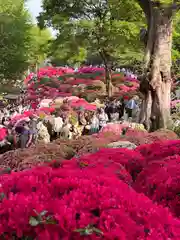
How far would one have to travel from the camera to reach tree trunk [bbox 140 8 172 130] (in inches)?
612

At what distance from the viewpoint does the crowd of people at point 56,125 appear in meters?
16.1

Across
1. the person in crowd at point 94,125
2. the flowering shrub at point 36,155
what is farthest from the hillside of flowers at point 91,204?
the person in crowd at point 94,125

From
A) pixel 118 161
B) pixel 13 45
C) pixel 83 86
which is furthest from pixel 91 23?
pixel 118 161

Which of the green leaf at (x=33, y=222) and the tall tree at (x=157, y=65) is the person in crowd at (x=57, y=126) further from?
the green leaf at (x=33, y=222)

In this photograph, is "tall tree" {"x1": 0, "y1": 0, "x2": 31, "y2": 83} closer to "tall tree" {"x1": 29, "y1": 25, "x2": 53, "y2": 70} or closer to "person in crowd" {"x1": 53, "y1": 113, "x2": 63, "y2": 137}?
"tall tree" {"x1": 29, "y1": 25, "x2": 53, "y2": 70}

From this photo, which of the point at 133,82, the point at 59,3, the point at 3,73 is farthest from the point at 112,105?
the point at 3,73

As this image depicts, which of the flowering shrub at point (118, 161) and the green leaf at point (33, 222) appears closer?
the green leaf at point (33, 222)

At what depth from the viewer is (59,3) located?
3116 cm

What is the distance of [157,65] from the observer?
15.8m

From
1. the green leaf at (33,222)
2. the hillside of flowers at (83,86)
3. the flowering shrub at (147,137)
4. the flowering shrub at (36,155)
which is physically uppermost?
the green leaf at (33,222)

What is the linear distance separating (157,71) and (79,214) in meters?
13.3

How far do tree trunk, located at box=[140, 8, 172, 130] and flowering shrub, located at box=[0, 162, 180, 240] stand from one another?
1257 centimetres

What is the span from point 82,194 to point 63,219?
1.28ft

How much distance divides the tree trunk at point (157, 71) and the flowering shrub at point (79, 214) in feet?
41.2
